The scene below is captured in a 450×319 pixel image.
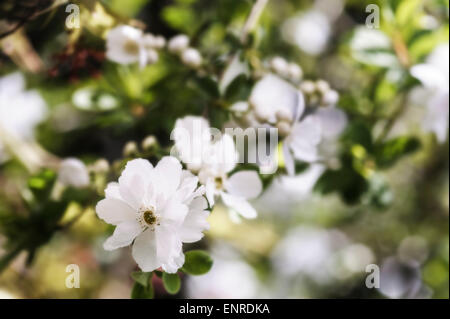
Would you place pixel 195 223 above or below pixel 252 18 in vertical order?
below

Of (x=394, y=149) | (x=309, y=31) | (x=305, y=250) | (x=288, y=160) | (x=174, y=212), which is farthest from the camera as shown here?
(x=305, y=250)

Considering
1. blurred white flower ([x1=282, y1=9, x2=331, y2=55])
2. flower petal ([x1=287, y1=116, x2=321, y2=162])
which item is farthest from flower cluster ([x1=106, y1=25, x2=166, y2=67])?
blurred white flower ([x1=282, y1=9, x2=331, y2=55])

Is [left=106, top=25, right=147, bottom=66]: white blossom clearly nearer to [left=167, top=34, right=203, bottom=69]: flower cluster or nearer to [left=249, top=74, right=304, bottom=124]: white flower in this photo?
[left=167, top=34, right=203, bottom=69]: flower cluster

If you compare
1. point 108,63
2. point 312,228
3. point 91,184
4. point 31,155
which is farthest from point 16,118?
point 312,228

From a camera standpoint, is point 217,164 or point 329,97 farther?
point 329,97

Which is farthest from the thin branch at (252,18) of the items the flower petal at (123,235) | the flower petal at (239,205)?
the flower petal at (123,235)

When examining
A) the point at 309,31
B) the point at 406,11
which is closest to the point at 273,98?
the point at 406,11

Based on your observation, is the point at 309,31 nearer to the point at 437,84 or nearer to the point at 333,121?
the point at 333,121
